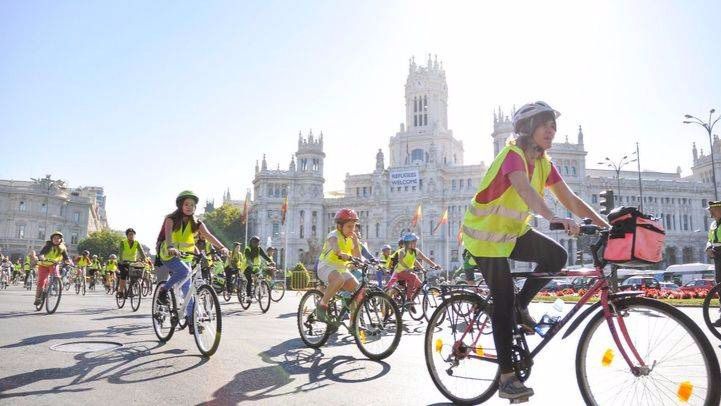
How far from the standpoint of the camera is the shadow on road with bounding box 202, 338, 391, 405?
482 centimetres

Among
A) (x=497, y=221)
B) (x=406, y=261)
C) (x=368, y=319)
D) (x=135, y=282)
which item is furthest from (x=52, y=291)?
(x=497, y=221)

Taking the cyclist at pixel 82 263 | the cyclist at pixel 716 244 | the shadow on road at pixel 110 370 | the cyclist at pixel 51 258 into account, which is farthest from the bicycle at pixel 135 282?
the cyclist at pixel 716 244

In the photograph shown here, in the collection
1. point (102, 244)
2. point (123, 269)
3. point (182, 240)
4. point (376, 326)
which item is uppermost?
point (102, 244)

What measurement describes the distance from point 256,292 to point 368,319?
8.90 meters

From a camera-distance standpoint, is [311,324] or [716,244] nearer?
[311,324]

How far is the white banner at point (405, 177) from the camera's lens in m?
84.4

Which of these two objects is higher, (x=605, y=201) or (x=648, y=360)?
(x=605, y=201)

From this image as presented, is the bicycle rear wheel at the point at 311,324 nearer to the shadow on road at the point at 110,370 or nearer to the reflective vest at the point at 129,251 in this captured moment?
the shadow on road at the point at 110,370

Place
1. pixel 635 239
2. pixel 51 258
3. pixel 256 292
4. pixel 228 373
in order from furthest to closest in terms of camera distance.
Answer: pixel 256 292 < pixel 51 258 < pixel 228 373 < pixel 635 239

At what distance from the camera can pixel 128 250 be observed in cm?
1455

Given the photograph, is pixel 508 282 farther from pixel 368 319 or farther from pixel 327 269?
pixel 327 269

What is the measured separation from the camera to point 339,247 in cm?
741

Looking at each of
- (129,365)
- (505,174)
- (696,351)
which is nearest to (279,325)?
(129,365)

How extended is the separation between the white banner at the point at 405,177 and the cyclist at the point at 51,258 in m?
73.8
